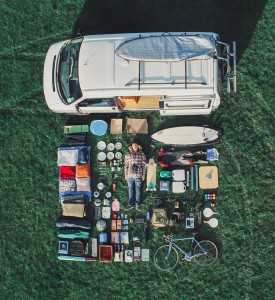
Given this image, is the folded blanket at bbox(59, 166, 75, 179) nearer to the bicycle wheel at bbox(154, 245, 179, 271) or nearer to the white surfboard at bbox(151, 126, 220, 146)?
the white surfboard at bbox(151, 126, 220, 146)

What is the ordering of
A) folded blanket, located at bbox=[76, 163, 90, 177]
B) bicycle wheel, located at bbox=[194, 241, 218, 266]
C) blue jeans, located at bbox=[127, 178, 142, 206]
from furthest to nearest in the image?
folded blanket, located at bbox=[76, 163, 90, 177], blue jeans, located at bbox=[127, 178, 142, 206], bicycle wheel, located at bbox=[194, 241, 218, 266]

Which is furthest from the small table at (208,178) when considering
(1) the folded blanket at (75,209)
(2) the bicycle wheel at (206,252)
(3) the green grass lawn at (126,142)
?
(1) the folded blanket at (75,209)

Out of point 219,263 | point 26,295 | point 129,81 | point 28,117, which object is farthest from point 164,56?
point 26,295

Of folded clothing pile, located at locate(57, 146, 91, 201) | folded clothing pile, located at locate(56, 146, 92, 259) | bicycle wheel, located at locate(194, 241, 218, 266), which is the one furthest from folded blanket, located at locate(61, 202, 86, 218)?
bicycle wheel, located at locate(194, 241, 218, 266)

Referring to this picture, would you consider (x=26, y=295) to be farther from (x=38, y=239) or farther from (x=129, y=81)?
(x=129, y=81)

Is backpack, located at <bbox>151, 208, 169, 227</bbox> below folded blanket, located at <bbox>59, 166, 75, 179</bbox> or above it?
below

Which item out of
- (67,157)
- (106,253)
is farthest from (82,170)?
(106,253)
